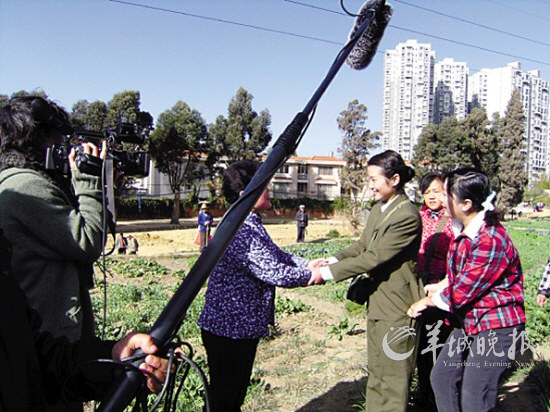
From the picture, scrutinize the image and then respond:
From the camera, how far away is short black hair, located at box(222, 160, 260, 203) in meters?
2.82

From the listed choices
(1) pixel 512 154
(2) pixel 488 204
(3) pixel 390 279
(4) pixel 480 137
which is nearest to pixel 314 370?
(3) pixel 390 279

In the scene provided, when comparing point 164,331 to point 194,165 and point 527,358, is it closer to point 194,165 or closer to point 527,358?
point 527,358

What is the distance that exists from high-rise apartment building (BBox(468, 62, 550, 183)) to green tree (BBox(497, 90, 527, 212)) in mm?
1333

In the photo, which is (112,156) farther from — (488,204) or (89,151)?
(488,204)

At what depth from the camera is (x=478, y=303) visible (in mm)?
2756

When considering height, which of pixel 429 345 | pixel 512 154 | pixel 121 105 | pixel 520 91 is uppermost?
pixel 520 91

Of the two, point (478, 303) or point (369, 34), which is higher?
point (369, 34)

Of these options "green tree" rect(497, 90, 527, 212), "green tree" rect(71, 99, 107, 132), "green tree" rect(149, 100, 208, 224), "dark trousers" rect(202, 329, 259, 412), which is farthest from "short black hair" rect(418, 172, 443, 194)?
"green tree" rect(497, 90, 527, 212)

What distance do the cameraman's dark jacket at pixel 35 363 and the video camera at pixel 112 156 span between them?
0.76 metres

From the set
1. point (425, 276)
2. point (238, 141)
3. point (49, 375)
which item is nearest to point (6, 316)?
point (49, 375)

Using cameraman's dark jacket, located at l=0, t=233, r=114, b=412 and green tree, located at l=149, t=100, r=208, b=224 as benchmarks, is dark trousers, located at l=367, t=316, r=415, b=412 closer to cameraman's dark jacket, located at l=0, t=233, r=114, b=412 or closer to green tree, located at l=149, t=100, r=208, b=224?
cameraman's dark jacket, located at l=0, t=233, r=114, b=412

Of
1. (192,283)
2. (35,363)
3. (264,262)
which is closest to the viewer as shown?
(192,283)

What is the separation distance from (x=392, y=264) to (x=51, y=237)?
2095 millimetres

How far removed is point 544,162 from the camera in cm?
8206
